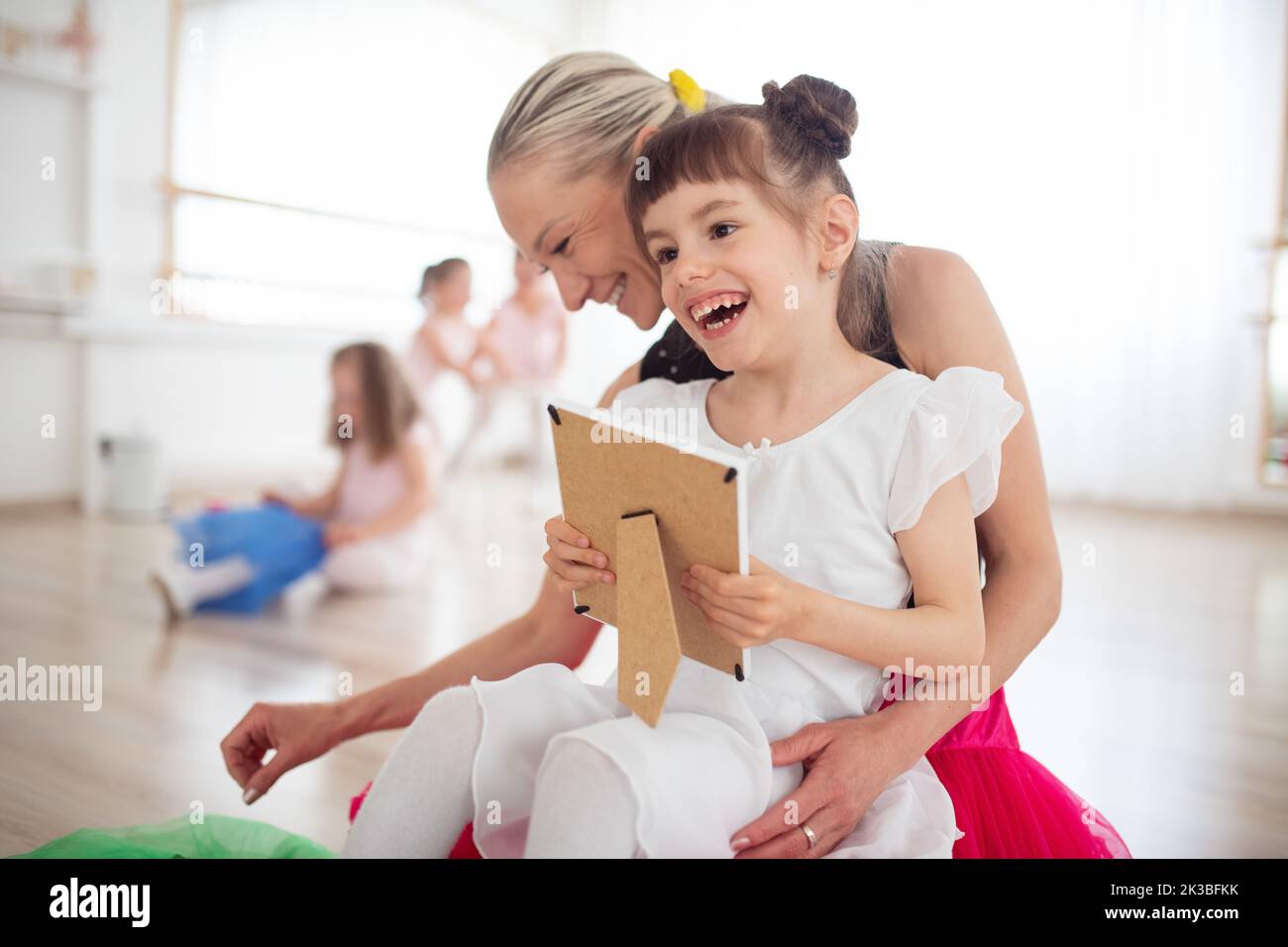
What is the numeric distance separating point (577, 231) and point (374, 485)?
2373mm

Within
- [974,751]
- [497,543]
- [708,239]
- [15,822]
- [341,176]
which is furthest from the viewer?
[341,176]

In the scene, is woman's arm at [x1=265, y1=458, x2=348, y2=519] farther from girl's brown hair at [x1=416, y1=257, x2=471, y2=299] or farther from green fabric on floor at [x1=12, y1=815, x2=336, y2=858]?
green fabric on floor at [x1=12, y1=815, x2=336, y2=858]

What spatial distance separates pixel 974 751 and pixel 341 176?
15.9 feet

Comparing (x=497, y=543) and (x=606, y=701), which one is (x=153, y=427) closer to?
(x=497, y=543)

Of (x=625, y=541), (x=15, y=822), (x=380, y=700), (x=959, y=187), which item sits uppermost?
(x=959, y=187)

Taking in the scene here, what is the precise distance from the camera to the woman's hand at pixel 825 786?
800 millimetres

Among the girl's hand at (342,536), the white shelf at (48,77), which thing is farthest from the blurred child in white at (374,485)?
the white shelf at (48,77)

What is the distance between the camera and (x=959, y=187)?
4.64 metres

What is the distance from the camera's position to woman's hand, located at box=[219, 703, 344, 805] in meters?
1.05

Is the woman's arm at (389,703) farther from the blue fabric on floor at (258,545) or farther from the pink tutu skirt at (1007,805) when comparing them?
the blue fabric on floor at (258,545)

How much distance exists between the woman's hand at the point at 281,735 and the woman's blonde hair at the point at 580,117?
0.65 metres

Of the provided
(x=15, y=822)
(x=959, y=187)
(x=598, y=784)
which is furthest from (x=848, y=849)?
(x=959, y=187)

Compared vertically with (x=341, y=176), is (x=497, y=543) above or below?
below
